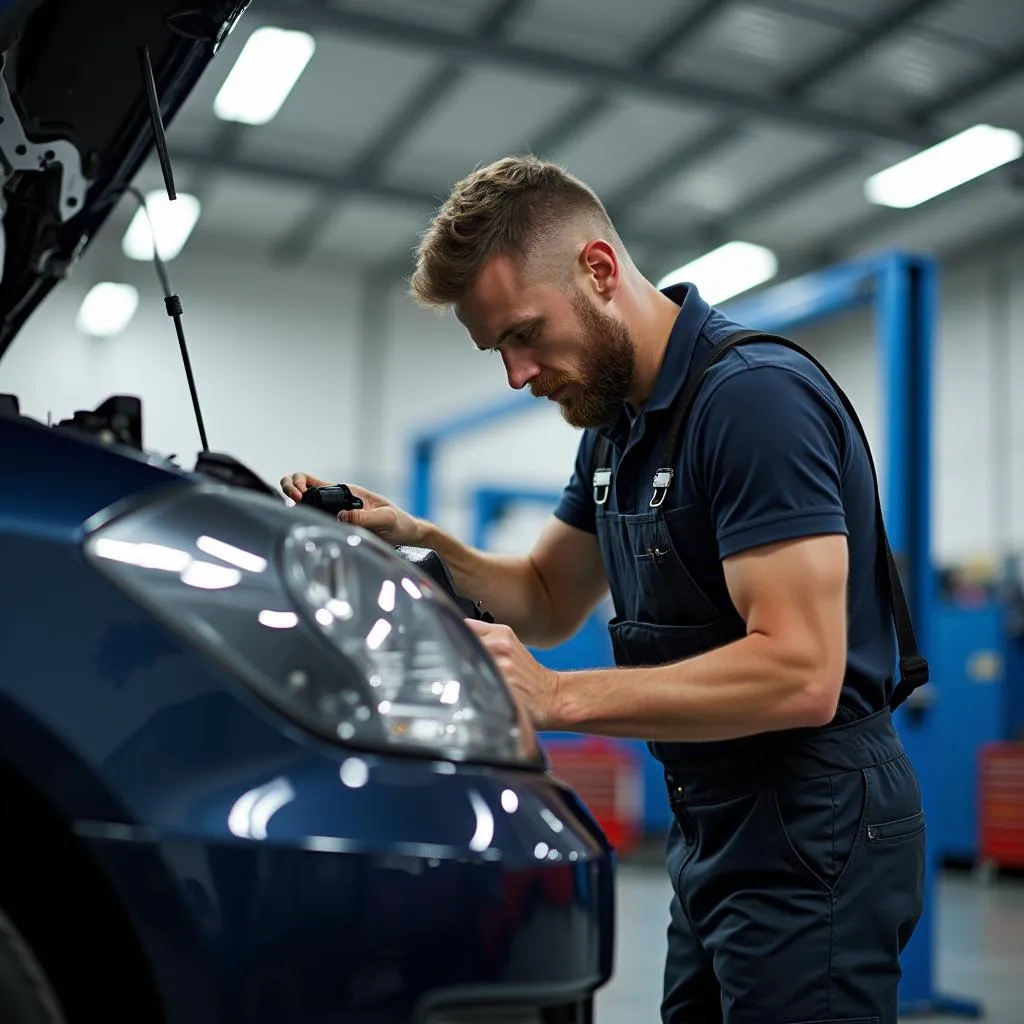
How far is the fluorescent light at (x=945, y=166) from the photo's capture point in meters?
7.71

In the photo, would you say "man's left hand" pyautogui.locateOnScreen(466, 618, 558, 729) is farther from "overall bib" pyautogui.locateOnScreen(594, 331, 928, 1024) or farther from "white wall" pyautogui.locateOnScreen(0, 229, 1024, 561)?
"white wall" pyautogui.locateOnScreen(0, 229, 1024, 561)

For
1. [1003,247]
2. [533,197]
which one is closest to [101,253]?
[1003,247]

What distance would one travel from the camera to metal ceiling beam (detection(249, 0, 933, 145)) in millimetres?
6258

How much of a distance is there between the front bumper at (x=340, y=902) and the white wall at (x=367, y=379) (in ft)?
27.3

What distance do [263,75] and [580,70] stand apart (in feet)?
5.70

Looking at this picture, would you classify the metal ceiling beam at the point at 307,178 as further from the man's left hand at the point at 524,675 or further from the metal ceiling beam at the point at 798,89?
the man's left hand at the point at 524,675

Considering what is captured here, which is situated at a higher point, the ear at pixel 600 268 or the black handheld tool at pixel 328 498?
the ear at pixel 600 268

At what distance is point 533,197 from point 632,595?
50 centimetres

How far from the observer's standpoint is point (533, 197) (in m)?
1.53

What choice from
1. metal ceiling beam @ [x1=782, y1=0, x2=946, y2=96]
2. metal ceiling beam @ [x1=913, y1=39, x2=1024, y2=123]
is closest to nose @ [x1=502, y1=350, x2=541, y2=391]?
metal ceiling beam @ [x1=782, y1=0, x2=946, y2=96]

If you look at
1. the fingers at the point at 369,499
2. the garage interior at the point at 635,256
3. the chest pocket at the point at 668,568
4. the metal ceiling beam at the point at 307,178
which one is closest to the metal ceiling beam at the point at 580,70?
the garage interior at the point at 635,256

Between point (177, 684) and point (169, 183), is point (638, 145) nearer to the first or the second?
point (169, 183)

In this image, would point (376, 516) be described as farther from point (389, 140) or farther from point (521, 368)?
point (389, 140)

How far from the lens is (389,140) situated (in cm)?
838
